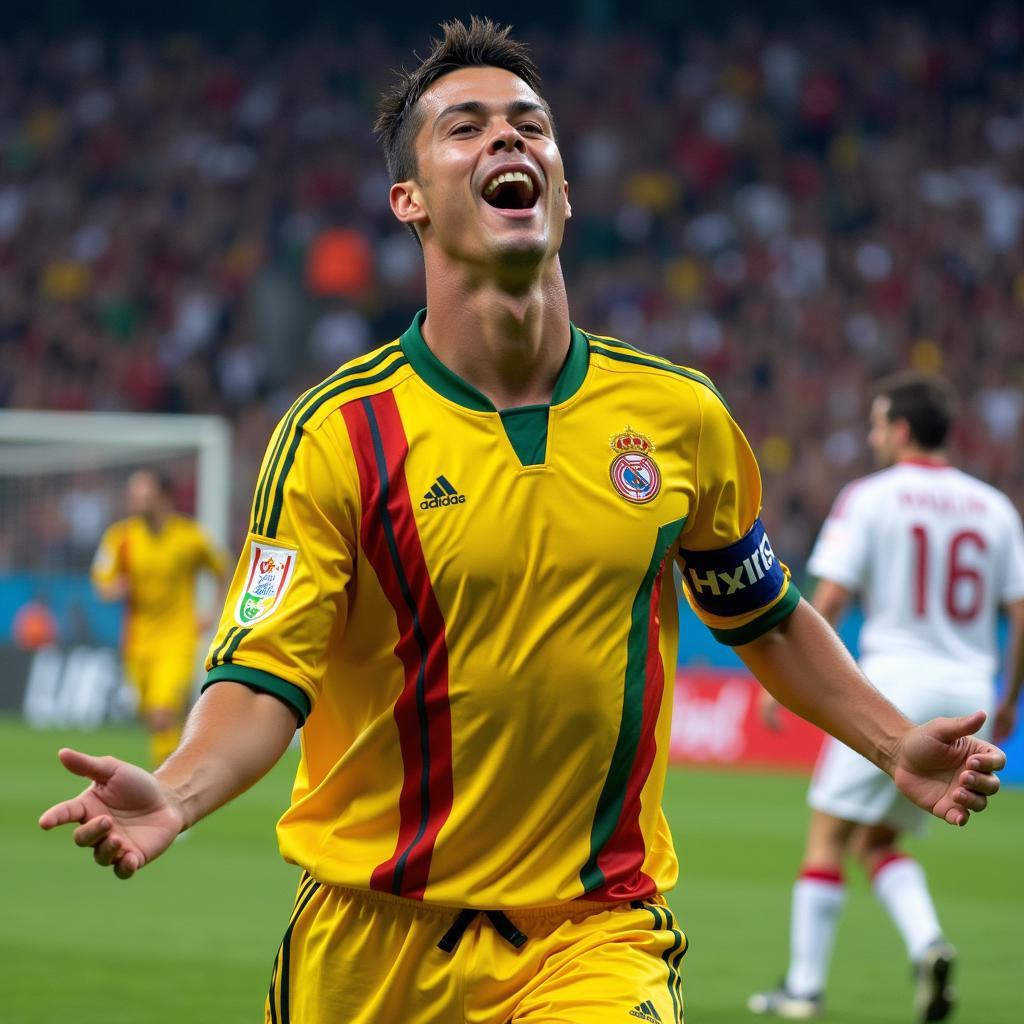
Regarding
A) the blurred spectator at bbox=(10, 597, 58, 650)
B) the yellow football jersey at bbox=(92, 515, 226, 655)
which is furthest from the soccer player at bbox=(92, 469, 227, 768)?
the blurred spectator at bbox=(10, 597, 58, 650)

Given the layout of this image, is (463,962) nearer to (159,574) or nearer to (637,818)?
(637,818)

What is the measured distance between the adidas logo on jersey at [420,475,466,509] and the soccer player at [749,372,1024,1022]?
12.9ft

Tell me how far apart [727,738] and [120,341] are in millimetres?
11604

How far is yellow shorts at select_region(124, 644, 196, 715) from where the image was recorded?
13781 mm

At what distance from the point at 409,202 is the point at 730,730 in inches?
513

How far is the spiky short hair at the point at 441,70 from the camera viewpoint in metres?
3.58

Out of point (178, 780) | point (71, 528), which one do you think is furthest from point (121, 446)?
point (178, 780)

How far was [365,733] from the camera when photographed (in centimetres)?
339

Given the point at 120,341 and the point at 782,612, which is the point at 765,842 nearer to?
the point at 782,612

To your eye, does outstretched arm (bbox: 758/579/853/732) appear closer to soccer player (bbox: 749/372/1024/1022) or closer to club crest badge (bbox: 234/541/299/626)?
soccer player (bbox: 749/372/1024/1022)

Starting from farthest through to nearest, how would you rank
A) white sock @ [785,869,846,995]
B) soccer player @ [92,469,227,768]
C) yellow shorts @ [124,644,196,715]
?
soccer player @ [92,469,227,768]
yellow shorts @ [124,644,196,715]
white sock @ [785,869,846,995]

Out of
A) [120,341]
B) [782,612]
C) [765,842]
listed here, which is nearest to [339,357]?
[120,341]

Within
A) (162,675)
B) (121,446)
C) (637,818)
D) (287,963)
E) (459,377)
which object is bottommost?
(162,675)

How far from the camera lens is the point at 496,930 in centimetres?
336
